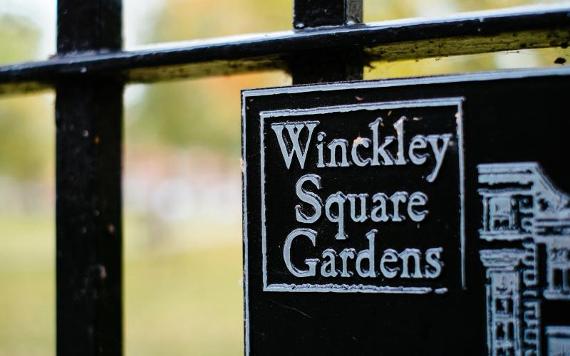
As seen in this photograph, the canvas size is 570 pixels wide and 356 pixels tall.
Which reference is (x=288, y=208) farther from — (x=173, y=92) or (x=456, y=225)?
(x=173, y=92)

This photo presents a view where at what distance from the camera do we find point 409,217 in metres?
0.58

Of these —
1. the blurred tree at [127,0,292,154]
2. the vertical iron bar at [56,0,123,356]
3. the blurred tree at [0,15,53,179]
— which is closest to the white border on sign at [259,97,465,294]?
the vertical iron bar at [56,0,123,356]

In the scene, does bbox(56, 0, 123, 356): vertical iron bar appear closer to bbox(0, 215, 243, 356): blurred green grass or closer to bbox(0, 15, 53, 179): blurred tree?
bbox(0, 215, 243, 356): blurred green grass

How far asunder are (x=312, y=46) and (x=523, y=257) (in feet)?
0.86

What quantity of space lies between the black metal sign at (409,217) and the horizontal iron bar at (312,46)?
0.04 metres

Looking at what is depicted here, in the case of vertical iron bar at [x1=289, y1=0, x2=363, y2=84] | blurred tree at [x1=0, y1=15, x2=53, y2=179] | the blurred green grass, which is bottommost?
the blurred green grass

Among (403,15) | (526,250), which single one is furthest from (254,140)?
(403,15)

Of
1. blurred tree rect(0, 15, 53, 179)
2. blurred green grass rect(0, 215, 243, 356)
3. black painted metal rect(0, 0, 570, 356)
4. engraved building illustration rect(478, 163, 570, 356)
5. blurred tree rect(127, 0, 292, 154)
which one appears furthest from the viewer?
blurred tree rect(127, 0, 292, 154)

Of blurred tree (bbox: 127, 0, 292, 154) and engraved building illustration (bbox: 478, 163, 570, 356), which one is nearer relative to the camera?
engraved building illustration (bbox: 478, 163, 570, 356)

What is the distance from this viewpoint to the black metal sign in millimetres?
539

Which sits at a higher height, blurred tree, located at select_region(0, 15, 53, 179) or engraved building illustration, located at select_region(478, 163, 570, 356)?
blurred tree, located at select_region(0, 15, 53, 179)

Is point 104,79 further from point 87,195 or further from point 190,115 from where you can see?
point 190,115

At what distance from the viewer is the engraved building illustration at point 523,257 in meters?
0.53

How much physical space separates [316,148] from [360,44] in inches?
4.0
